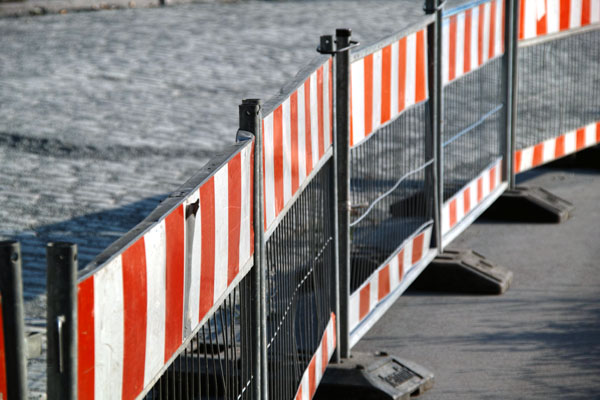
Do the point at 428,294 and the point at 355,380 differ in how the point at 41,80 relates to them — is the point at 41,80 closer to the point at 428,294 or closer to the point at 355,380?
the point at 428,294

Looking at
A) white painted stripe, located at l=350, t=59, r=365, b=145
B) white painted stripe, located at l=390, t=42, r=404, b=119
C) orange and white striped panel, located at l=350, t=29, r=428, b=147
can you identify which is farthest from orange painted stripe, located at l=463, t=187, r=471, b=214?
white painted stripe, located at l=350, t=59, r=365, b=145

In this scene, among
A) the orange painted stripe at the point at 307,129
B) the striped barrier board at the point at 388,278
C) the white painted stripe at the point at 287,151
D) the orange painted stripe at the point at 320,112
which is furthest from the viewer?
the striped barrier board at the point at 388,278

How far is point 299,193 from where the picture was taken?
4.07 m

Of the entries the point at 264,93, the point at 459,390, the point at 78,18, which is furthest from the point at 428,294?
the point at 78,18

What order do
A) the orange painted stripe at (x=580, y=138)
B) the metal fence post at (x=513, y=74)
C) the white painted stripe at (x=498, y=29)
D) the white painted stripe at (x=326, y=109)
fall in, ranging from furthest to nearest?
1. the orange painted stripe at (x=580, y=138)
2. the metal fence post at (x=513, y=74)
3. the white painted stripe at (x=498, y=29)
4. the white painted stripe at (x=326, y=109)

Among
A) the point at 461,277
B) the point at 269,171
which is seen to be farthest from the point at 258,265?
the point at 461,277

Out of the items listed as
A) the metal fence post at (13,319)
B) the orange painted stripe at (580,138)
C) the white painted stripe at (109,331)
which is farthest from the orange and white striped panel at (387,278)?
the metal fence post at (13,319)

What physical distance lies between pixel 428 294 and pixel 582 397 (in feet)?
5.87

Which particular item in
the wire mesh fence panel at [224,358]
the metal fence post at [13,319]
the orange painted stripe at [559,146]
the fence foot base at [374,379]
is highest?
the metal fence post at [13,319]

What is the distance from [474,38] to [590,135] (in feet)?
8.62

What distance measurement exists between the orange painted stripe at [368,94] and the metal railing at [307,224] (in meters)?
0.01

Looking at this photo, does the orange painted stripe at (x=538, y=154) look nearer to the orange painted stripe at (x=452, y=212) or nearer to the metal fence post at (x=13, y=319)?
the orange painted stripe at (x=452, y=212)

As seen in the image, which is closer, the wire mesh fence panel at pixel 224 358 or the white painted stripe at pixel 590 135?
the wire mesh fence panel at pixel 224 358

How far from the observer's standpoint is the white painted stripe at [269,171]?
3504 mm
